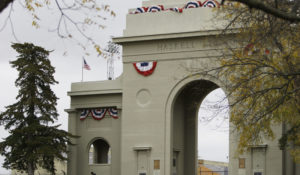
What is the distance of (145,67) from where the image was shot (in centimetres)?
4156

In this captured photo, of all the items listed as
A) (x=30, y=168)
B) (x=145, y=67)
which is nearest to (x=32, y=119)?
(x=30, y=168)

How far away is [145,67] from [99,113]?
492 centimetres

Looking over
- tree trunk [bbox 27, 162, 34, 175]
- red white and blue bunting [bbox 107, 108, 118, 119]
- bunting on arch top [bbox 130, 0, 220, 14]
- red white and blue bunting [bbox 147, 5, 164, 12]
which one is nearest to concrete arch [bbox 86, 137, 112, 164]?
red white and blue bunting [bbox 107, 108, 118, 119]

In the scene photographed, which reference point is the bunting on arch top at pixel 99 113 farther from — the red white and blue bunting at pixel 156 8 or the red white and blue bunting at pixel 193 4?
the red white and blue bunting at pixel 193 4

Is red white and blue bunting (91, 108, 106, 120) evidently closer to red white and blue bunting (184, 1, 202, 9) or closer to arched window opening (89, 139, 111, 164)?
arched window opening (89, 139, 111, 164)

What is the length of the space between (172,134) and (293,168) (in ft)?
23.6

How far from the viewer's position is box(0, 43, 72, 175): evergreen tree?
4038cm

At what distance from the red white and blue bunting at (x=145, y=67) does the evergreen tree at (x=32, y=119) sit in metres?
5.10

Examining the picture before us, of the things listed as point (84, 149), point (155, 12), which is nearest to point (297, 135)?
point (155, 12)

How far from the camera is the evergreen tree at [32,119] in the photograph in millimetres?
40375

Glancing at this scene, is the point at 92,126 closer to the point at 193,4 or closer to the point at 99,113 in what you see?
the point at 99,113

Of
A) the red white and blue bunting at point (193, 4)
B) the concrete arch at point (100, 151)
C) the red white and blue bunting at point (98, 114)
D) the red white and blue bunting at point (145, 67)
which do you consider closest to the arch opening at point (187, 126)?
the red white and blue bunting at point (145, 67)

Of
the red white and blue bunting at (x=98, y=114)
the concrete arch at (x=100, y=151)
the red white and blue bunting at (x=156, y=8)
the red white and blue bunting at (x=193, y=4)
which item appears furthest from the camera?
the concrete arch at (x=100, y=151)

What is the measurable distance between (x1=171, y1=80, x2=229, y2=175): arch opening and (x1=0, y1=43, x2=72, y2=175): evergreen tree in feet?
21.6
